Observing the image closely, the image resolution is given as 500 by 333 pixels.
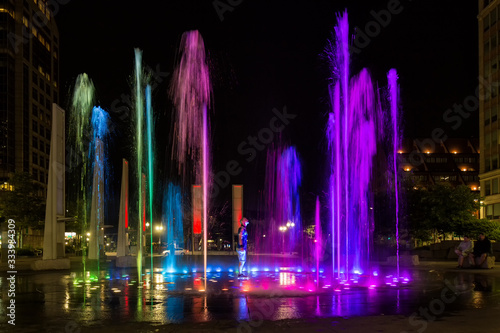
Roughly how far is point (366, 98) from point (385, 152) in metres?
27.1

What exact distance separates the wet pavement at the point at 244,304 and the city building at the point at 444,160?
11524 centimetres

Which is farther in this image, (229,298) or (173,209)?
(173,209)

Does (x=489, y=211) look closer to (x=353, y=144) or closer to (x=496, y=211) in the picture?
(x=496, y=211)

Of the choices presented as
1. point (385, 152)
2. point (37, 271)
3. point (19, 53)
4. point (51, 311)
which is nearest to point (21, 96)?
point (19, 53)

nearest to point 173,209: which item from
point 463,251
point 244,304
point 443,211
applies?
point 443,211

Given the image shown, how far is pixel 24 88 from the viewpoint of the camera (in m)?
84.7

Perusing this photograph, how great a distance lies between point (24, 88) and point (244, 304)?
8352cm

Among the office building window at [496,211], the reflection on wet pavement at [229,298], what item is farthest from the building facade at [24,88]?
the reflection on wet pavement at [229,298]

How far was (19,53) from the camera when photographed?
83.8 metres

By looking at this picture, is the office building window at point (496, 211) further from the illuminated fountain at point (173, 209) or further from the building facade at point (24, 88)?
the building facade at point (24, 88)

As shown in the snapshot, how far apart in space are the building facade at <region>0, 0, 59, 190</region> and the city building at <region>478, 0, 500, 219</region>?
213 ft

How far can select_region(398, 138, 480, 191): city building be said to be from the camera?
12700 cm

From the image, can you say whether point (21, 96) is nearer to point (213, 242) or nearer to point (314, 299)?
point (213, 242)

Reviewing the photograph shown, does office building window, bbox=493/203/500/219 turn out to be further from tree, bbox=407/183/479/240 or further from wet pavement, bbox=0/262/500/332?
wet pavement, bbox=0/262/500/332
